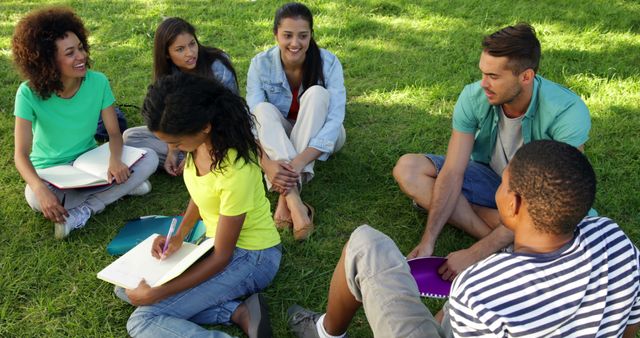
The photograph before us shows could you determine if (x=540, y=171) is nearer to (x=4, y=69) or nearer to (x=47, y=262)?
(x=47, y=262)

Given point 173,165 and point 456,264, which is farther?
point 173,165

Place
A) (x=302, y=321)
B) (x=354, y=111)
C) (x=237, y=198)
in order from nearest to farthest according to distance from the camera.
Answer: (x=237, y=198)
(x=302, y=321)
(x=354, y=111)

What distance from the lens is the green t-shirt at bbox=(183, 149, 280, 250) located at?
92.3 inches

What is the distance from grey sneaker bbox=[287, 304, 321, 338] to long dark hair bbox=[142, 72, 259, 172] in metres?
0.74

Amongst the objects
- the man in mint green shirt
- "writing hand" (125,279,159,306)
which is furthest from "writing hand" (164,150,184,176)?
the man in mint green shirt

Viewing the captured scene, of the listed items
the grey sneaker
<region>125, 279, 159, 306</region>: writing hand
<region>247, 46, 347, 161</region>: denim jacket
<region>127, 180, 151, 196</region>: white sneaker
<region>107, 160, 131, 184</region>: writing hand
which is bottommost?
the grey sneaker

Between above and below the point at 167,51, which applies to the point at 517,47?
above

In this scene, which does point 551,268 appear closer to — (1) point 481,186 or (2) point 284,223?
(1) point 481,186

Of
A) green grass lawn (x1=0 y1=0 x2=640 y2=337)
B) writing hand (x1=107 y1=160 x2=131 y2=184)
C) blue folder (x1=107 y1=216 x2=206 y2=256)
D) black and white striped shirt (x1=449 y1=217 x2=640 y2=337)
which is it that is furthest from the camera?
writing hand (x1=107 y1=160 x2=131 y2=184)

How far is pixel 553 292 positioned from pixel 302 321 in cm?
131

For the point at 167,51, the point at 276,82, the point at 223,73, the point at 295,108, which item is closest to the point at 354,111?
the point at 295,108

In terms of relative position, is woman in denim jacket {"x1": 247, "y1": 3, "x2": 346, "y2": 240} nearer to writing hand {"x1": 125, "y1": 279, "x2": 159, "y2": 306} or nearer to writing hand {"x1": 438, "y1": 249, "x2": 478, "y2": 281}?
writing hand {"x1": 438, "y1": 249, "x2": 478, "y2": 281}

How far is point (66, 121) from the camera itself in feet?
11.0

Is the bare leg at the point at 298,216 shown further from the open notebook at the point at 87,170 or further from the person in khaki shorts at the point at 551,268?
the person in khaki shorts at the point at 551,268
